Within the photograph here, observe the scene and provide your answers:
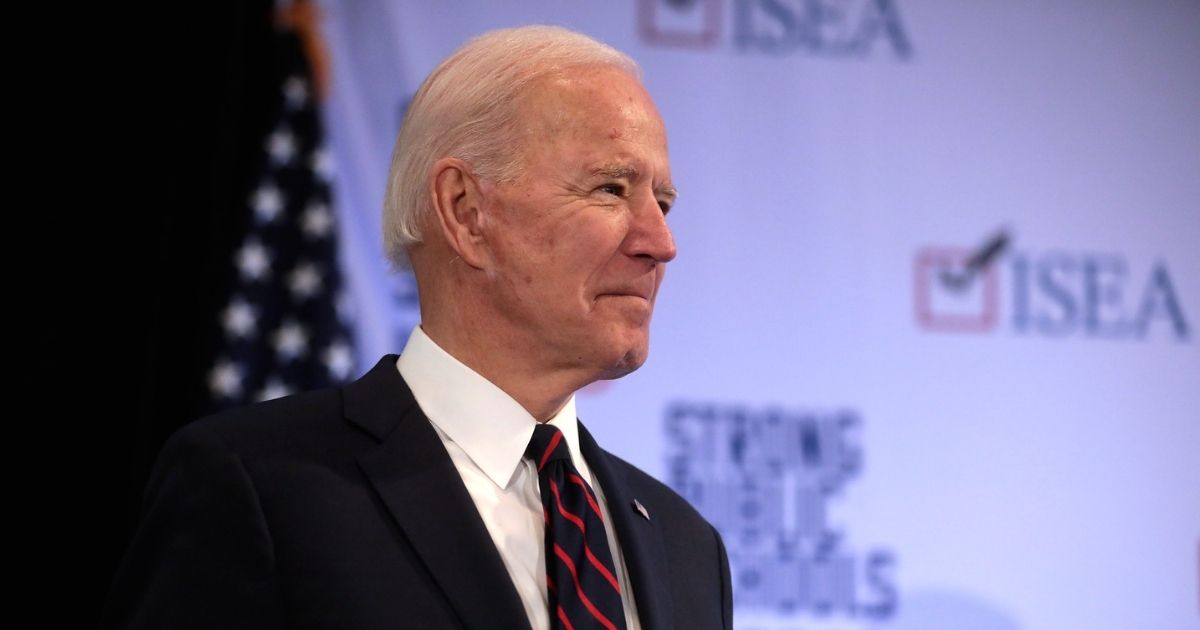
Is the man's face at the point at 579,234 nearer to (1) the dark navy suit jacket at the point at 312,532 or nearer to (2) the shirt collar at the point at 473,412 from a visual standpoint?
(2) the shirt collar at the point at 473,412

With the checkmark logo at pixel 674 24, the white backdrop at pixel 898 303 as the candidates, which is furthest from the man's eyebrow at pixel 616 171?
the checkmark logo at pixel 674 24

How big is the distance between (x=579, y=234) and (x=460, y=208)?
17 cm

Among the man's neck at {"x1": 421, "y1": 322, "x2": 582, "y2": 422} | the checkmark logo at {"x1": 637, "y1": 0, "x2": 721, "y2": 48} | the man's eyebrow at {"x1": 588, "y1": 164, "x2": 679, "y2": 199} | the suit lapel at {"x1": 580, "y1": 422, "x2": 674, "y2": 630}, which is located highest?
the checkmark logo at {"x1": 637, "y1": 0, "x2": 721, "y2": 48}

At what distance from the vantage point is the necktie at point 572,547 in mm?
1498

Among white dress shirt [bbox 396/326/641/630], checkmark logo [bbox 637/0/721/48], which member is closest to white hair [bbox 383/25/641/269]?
white dress shirt [bbox 396/326/641/630]

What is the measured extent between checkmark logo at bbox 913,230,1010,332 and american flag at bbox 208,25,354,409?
1.60m

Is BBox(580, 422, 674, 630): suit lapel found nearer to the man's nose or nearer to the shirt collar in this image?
the shirt collar

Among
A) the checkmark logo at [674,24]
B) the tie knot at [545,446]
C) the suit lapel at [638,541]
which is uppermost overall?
the checkmark logo at [674,24]

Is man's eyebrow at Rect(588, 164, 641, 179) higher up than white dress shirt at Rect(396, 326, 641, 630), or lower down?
higher up

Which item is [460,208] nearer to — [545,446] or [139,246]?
[545,446]

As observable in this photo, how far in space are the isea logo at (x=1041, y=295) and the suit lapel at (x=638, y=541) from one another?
2.12 metres

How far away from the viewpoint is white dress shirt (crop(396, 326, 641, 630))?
1.54 metres

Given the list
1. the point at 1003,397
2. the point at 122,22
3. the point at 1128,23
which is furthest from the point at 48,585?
the point at 1128,23

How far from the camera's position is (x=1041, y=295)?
12.4 ft
